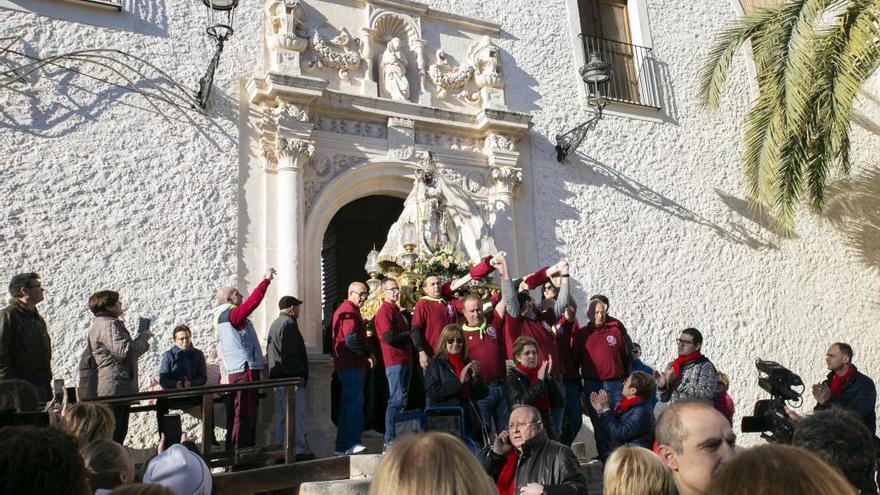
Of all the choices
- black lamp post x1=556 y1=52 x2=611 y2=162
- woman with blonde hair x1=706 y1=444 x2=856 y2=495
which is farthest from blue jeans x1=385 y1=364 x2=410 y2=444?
woman with blonde hair x1=706 y1=444 x2=856 y2=495

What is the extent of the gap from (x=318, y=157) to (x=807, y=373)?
6875 millimetres

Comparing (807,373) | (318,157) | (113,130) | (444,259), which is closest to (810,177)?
(807,373)

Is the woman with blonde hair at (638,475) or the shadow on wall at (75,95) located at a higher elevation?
the shadow on wall at (75,95)

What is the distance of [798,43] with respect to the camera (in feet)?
30.0

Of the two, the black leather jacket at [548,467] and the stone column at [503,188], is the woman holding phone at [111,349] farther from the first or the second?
the stone column at [503,188]

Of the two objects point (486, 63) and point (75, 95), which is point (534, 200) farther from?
point (75, 95)

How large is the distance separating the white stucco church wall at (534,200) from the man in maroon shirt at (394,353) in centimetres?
180

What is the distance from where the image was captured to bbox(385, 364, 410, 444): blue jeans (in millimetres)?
6617

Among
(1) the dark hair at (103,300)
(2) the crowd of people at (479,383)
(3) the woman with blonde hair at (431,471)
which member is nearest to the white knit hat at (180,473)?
(2) the crowd of people at (479,383)

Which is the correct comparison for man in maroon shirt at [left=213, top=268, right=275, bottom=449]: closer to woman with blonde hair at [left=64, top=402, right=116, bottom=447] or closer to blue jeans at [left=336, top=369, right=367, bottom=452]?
blue jeans at [left=336, top=369, right=367, bottom=452]

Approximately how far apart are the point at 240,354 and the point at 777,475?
5.84 metres

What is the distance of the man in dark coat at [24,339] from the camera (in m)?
5.81

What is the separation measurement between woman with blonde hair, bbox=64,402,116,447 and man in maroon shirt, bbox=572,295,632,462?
14.1 ft

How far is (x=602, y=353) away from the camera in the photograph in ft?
24.3
